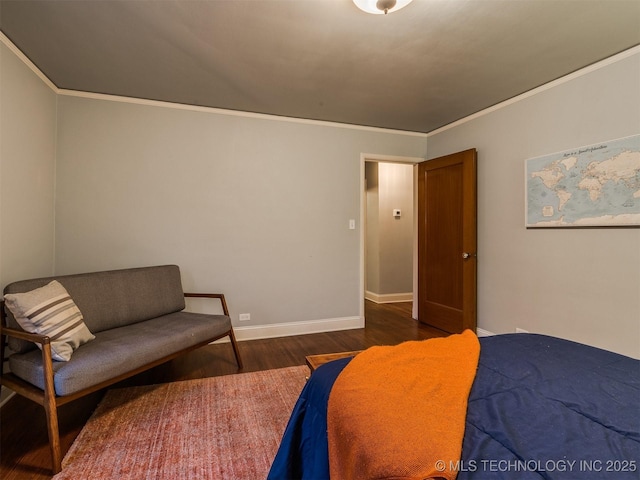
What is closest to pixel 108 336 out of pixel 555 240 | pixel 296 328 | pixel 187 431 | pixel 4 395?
pixel 4 395

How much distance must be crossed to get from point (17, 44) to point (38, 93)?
434 millimetres

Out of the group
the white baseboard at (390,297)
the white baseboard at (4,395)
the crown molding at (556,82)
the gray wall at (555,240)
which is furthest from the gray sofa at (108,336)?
the crown molding at (556,82)

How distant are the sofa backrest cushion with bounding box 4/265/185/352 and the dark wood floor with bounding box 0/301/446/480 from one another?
18.3 inches

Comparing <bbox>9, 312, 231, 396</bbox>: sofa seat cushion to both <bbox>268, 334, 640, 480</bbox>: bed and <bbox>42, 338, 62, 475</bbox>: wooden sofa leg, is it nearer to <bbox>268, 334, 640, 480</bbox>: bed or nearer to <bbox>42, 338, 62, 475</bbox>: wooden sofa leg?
<bbox>42, 338, 62, 475</bbox>: wooden sofa leg

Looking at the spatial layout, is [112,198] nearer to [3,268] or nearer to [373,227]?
[3,268]

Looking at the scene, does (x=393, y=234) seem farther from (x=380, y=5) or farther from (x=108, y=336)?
(x=108, y=336)

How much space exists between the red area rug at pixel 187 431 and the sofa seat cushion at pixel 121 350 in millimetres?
312

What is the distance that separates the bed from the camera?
730 mm

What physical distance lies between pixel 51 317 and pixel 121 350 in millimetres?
422

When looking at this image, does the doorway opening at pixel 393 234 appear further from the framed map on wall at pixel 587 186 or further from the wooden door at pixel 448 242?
the framed map on wall at pixel 587 186

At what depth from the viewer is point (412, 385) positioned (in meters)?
1.06

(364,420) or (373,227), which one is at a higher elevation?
(373,227)

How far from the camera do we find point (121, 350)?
1.91 meters

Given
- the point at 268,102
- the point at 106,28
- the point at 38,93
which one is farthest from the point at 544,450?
the point at 38,93
